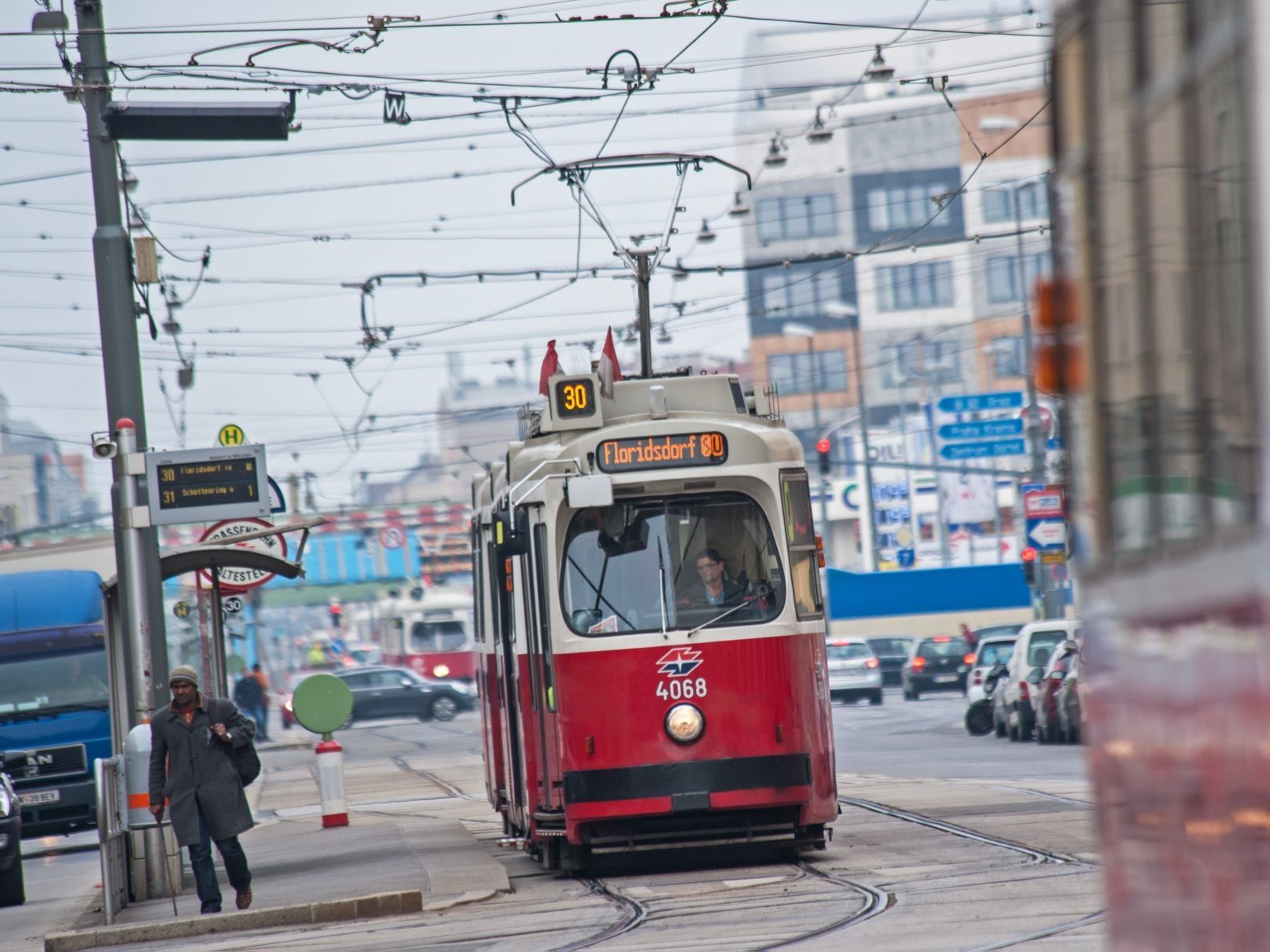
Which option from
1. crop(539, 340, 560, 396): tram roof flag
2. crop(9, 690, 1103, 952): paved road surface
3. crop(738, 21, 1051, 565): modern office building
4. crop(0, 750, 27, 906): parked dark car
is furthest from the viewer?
crop(738, 21, 1051, 565): modern office building

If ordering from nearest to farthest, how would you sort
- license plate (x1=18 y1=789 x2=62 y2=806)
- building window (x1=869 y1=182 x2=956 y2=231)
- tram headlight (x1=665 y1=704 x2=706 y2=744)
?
tram headlight (x1=665 y1=704 x2=706 y2=744), license plate (x1=18 y1=789 x2=62 y2=806), building window (x1=869 y1=182 x2=956 y2=231)

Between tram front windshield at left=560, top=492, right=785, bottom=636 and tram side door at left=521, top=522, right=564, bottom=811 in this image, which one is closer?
tram front windshield at left=560, top=492, right=785, bottom=636

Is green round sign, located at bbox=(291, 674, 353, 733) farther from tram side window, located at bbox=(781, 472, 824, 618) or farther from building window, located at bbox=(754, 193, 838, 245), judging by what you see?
building window, located at bbox=(754, 193, 838, 245)

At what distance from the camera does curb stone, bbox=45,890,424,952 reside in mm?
11539

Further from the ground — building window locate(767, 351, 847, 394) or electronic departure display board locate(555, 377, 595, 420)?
building window locate(767, 351, 847, 394)

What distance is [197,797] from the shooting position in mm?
12578

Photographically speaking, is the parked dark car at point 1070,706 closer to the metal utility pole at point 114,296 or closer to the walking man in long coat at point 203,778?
the metal utility pole at point 114,296

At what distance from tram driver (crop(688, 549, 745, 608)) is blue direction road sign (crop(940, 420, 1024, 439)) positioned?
28033mm

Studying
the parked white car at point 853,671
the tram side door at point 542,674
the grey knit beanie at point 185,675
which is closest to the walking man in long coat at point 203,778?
the grey knit beanie at point 185,675

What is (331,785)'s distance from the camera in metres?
19.9

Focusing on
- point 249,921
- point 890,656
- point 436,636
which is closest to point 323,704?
point 249,921

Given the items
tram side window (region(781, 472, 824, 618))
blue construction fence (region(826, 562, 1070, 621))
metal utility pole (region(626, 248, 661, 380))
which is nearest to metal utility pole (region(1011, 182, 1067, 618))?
blue construction fence (region(826, 562, 1070, 621))

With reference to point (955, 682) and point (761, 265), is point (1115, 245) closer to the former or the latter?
point (761, 265)

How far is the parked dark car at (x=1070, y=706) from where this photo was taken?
25812 millimetres
